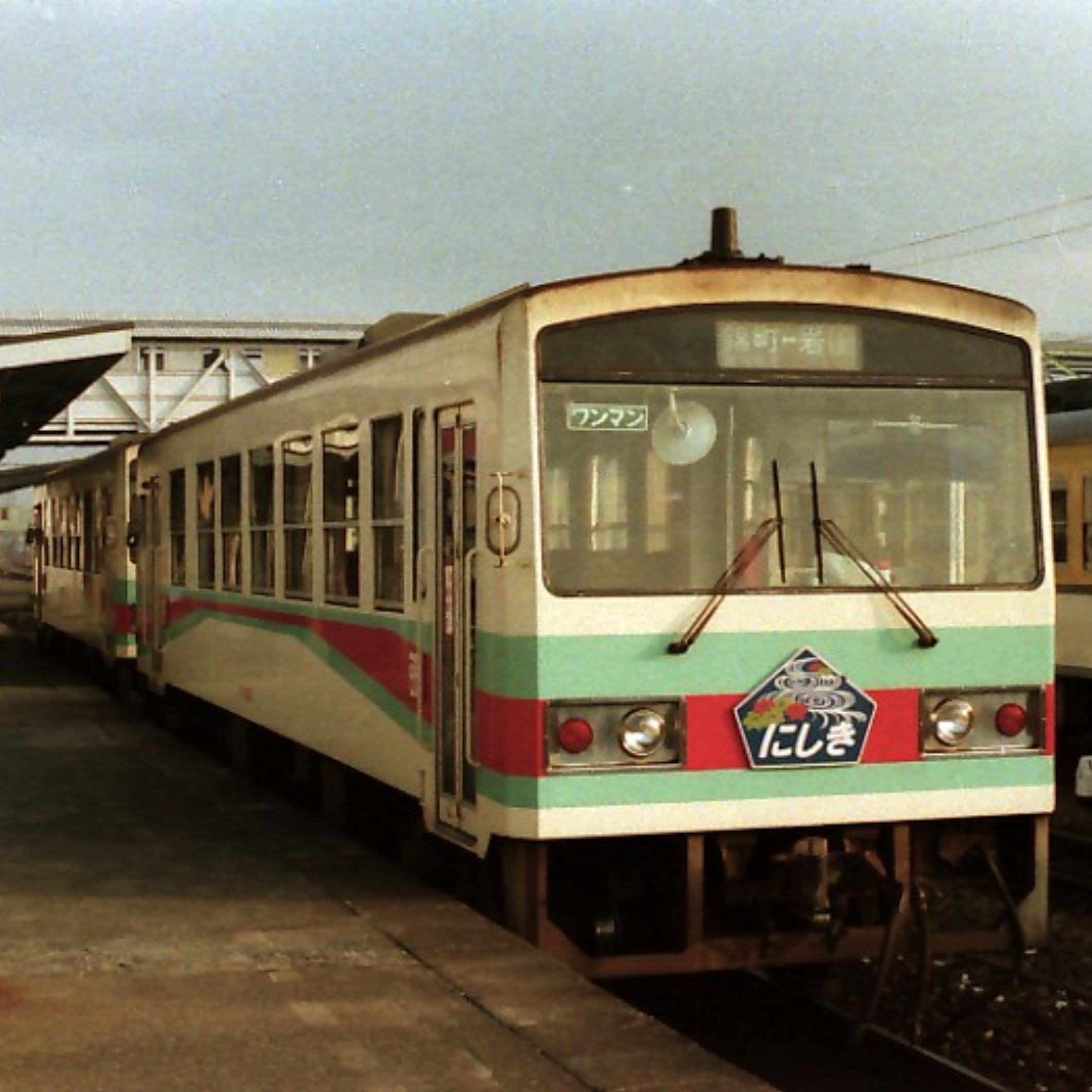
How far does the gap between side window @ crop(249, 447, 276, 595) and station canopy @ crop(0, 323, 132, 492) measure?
17.6ft

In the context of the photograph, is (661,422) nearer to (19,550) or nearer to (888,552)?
(888,552)

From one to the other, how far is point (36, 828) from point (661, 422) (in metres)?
5.20

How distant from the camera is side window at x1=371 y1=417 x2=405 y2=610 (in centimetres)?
830

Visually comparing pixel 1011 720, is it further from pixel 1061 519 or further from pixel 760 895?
pixel 1061 519

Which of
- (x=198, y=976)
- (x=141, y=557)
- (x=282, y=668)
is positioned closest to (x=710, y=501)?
(x=198, y=976)

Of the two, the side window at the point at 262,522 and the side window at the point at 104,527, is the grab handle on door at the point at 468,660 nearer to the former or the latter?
the side window at the point at 262,522

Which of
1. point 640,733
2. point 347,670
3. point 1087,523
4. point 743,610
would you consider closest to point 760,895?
point 640,733

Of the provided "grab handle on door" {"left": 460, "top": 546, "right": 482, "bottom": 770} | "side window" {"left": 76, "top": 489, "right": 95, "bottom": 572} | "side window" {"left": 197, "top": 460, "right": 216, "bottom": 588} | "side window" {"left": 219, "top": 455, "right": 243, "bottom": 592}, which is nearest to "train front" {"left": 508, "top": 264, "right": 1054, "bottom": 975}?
"grab handle on door" {"left": 460, "top": 546, "right": 482, "bottom": 770}

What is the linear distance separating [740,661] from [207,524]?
716 cm

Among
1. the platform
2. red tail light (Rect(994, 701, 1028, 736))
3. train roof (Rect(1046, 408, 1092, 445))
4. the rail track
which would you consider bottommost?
the rail track

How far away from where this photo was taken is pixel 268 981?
678 centimetres

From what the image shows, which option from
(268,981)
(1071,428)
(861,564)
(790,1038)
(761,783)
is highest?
(1071,428)

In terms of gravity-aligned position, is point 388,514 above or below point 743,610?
above

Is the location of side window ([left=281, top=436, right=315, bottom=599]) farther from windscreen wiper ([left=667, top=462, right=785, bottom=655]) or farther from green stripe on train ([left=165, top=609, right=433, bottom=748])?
windscreen wiper ([left=667, top=462, right=785, bottom=655])
